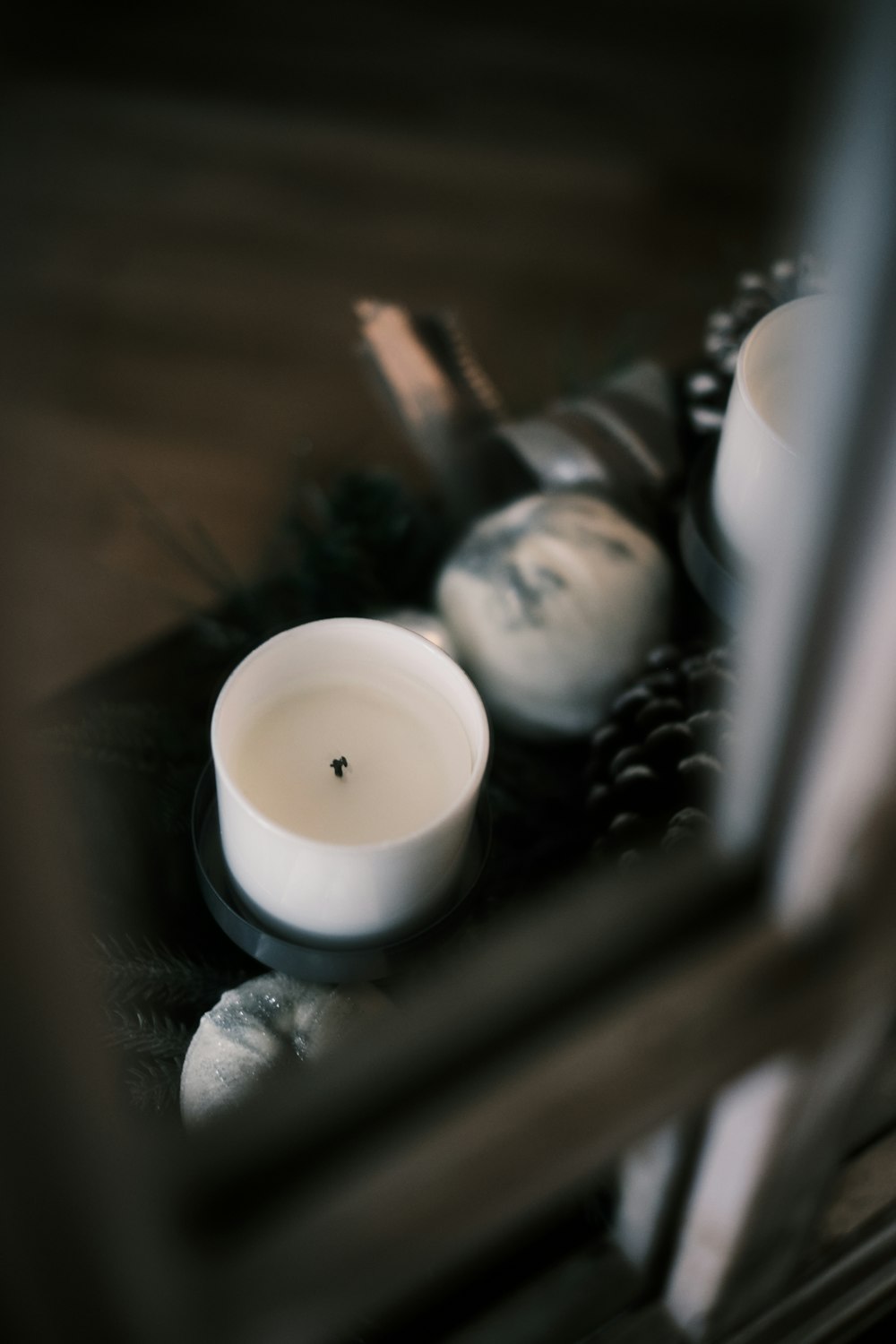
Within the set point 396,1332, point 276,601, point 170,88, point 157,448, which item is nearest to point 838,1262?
point 396,1332

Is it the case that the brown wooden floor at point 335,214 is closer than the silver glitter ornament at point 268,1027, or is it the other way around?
the silver glitter ornament at point 268,1027

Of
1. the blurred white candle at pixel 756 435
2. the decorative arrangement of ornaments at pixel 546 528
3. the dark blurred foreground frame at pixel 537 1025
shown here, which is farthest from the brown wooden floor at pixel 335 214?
the dark blurred foreground frame at pixel 537 1025

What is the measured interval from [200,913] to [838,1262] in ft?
0.62

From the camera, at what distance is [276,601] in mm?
387

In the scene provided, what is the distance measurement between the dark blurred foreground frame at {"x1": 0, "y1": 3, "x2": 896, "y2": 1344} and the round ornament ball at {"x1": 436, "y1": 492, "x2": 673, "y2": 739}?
0.60ft

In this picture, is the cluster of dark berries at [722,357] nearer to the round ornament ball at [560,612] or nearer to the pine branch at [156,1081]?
the round ornament ball at [560,612]

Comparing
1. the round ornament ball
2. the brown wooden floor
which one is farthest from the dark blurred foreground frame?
the brown wooden floor

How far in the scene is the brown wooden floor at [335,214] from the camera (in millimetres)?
777

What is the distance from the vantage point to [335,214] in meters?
0.96

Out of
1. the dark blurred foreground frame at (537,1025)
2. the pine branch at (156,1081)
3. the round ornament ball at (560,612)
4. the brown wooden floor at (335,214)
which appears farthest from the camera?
the brown wooden floor at (335,214)

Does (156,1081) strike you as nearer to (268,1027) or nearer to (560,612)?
(268,1027)

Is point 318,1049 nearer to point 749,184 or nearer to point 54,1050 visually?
point 54,1050

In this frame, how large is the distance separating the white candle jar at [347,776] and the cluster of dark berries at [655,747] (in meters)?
0.04

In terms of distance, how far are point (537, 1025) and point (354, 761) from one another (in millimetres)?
175
